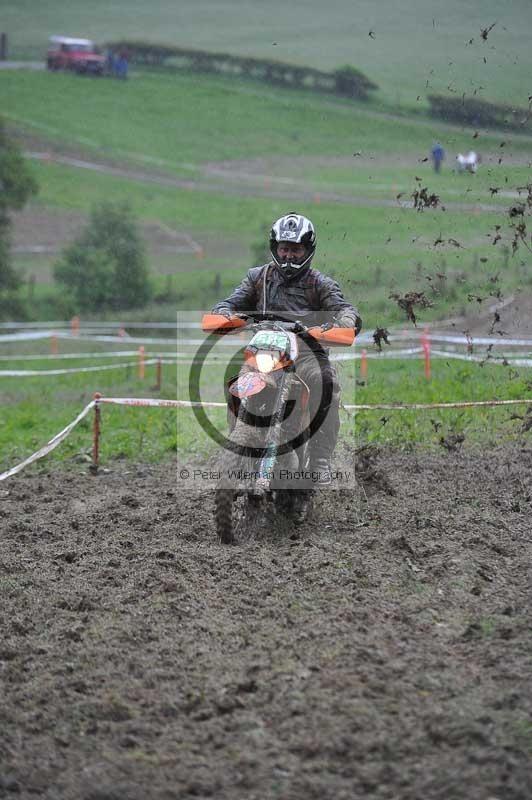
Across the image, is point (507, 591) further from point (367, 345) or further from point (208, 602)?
point (367, 345)

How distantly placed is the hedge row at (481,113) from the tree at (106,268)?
85.7 ft

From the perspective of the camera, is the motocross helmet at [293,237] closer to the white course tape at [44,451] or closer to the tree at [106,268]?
the white course tape at [44,451]

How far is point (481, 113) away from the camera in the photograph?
37.3 ft

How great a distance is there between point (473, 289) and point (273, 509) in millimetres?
6755

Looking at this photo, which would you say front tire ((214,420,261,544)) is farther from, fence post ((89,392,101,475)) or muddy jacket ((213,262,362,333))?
fence post ((89,392,101,475))

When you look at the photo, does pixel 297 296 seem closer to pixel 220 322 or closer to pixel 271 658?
pixel 220 322

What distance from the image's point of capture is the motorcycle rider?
8172 millimetres

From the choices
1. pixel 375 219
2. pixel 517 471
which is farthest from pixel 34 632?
pixel 375 219

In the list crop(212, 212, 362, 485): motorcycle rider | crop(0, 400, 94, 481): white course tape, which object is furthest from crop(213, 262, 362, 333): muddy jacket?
crop(0, 400, 94, 481): white course tape

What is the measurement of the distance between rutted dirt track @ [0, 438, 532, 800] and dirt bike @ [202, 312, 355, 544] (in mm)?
295

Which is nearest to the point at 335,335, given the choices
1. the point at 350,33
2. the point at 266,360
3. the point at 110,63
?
the point at 266,360

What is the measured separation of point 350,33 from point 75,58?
23659 millimetres

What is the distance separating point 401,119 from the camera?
15789 millimetres

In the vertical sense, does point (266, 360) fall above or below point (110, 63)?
below
